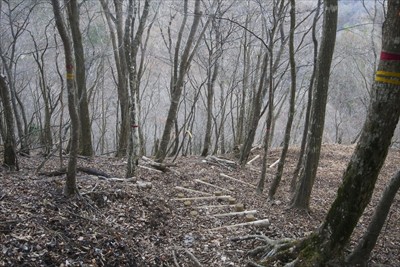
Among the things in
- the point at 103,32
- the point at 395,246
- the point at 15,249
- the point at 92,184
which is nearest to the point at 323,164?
the point at 395,246

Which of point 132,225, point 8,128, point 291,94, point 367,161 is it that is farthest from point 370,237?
point 8,128

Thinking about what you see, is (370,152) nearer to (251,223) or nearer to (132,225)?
(251,223)

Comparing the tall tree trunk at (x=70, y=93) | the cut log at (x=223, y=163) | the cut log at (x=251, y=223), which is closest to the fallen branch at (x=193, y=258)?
the cut log at (x=251, y=223)

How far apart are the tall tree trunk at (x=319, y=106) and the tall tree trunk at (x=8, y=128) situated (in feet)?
15.7

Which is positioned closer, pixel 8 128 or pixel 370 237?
pixel 370 237

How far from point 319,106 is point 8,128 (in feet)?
16.3

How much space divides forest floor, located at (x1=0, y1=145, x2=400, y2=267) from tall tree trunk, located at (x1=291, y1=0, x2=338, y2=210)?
38 cm

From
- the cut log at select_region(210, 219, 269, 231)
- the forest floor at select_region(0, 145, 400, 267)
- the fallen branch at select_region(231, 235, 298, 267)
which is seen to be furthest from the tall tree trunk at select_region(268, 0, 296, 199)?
the fallen branch at select_region(231, 235, 298, 267)

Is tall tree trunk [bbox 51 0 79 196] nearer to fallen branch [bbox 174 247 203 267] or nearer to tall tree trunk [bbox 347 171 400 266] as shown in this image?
fallen branch [bbox 174 247 203 267]

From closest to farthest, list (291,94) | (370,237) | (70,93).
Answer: (370,237), (70,93), (291,94)

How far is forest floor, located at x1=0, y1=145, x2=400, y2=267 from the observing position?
3.40 m

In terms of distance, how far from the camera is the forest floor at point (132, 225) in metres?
3.40

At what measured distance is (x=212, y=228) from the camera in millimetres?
5039

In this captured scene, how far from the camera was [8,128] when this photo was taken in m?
5.64
